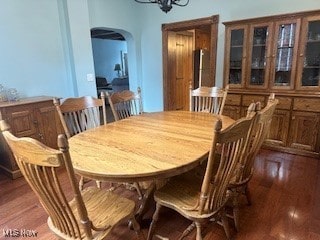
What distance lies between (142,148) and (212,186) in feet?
1.69

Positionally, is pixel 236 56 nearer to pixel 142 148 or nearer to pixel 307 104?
pixel 307 104

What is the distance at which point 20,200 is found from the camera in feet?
7.40

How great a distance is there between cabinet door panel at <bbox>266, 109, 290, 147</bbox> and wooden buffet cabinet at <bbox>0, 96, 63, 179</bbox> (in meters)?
3.02

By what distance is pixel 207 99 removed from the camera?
2.82 meters

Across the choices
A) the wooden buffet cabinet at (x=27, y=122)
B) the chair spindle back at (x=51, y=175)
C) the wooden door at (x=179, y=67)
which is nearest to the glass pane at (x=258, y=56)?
the wooden door at (x=179, y=67)

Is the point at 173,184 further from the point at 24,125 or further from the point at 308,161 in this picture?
the point at 308,161

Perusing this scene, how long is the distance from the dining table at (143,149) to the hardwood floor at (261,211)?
522 mm

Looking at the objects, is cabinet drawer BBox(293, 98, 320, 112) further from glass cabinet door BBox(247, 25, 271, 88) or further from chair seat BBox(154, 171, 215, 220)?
chair seat BBox(154, 171, 215, 220)

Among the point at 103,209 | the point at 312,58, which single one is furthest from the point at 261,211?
the point at 312,58

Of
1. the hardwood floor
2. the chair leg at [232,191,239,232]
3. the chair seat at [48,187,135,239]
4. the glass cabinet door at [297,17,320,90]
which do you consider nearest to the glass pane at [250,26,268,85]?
the glass cabinet door at [297,17,320,90]

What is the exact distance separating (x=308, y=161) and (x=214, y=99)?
148cm

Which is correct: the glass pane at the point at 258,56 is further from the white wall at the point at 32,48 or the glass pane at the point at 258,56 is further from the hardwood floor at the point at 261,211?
the white wall at the point at 32,48

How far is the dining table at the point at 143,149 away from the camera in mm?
1229

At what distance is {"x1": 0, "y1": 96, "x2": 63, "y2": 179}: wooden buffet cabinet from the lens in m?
2.57
